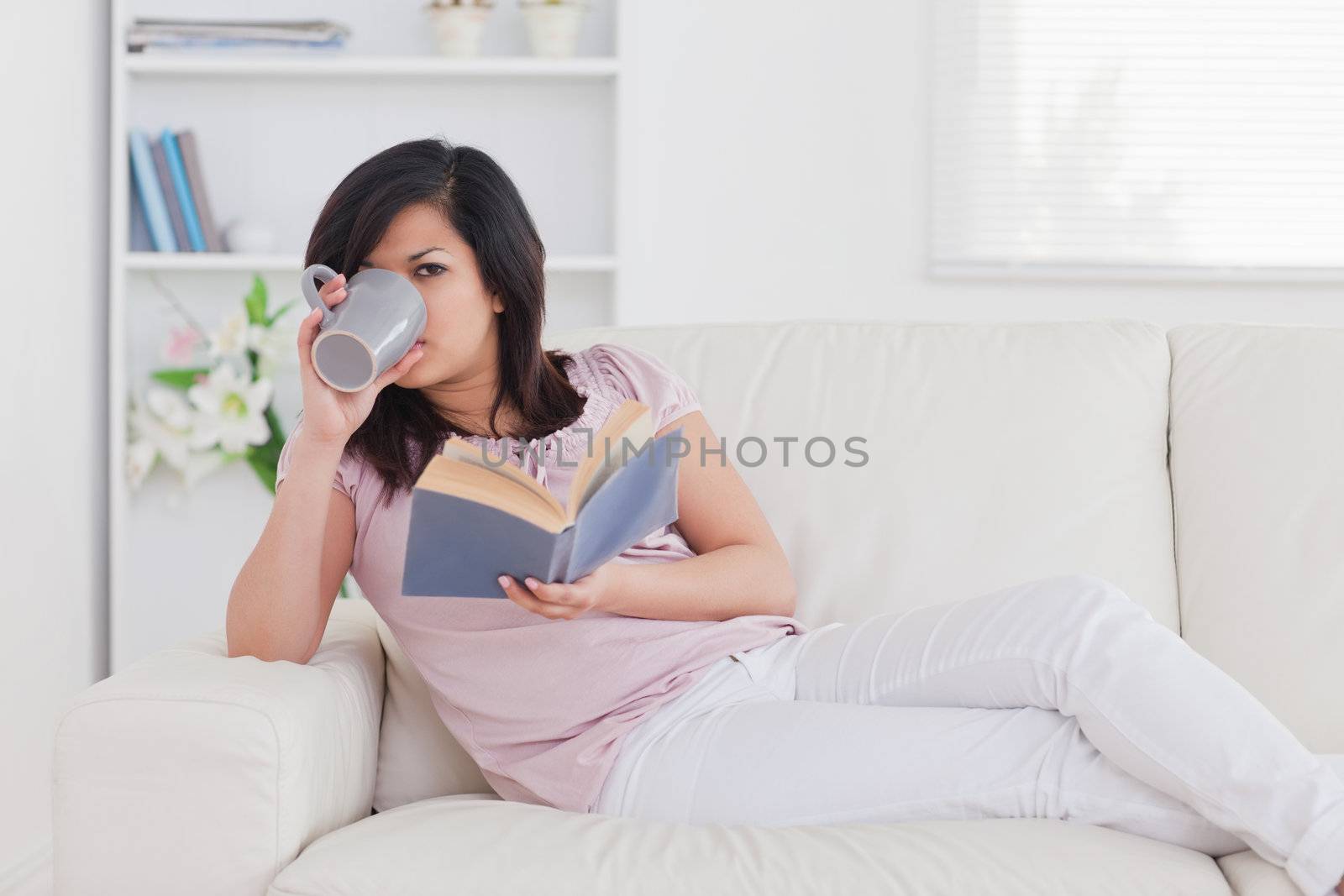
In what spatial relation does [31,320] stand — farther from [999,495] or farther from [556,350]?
[999,495]

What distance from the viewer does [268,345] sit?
2.69 metres

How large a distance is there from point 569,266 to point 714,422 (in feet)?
3.44

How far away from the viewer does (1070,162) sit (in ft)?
9.21

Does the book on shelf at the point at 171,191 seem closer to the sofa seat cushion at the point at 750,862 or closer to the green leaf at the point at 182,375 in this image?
the green leaf at the point at 182,375

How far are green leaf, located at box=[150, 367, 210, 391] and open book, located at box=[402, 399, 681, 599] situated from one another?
1812mm

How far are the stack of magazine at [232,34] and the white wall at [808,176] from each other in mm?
679

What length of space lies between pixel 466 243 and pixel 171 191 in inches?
60.0

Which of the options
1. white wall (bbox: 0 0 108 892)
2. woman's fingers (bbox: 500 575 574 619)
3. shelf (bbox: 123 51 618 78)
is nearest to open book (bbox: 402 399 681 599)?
woman's fingers (bbox: 500 575 574 619)

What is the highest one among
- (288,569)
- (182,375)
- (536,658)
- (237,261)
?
(237,261)

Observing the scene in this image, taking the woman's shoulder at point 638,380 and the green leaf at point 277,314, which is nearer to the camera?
the woman's shoulder at point 638,380

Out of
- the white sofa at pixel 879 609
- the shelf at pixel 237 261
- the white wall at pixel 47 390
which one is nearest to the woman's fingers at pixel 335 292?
the white sofa at pixel 879 609

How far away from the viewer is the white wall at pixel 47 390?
2148 millimetres

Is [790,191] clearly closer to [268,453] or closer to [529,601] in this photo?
[268,453]

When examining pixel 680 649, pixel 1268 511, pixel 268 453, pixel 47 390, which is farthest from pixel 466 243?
pixel 268 453
